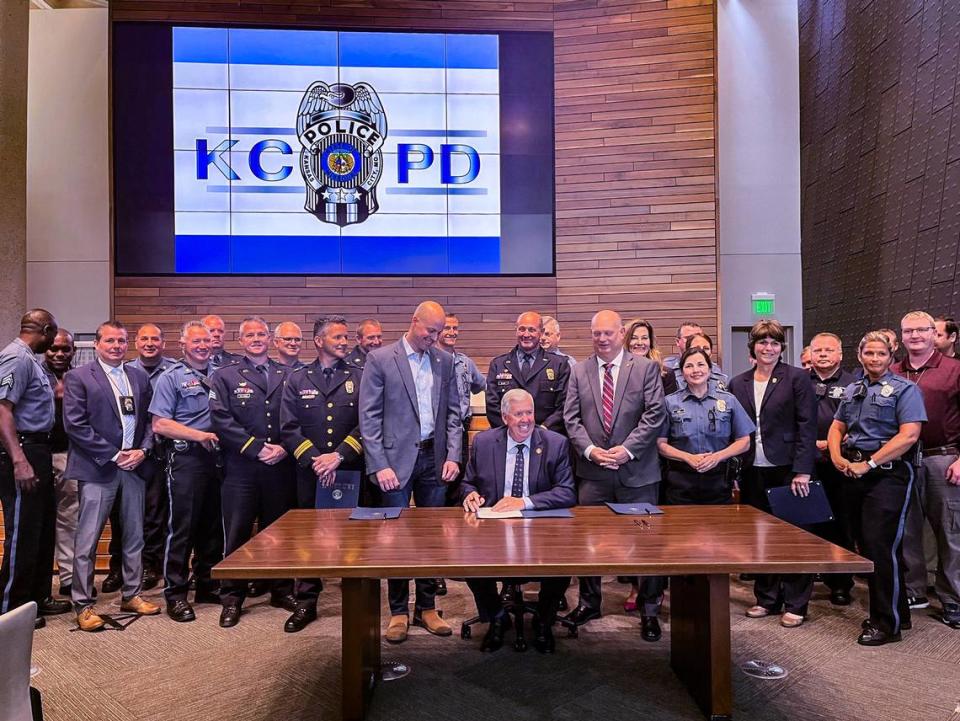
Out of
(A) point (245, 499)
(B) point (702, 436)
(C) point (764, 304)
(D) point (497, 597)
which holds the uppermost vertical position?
(C) point (764, 304)

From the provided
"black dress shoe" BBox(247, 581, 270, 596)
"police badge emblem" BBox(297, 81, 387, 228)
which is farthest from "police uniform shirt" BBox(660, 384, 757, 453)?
"police badge emblem" BBox(297, 81, 387, 228)

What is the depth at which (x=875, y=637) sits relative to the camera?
10.8 ft

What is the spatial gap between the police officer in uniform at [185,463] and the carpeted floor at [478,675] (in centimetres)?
25

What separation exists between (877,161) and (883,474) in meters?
3.71

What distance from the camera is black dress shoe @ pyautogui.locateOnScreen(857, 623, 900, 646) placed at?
10.7 ft

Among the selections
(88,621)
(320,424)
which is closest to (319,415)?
(320,424)

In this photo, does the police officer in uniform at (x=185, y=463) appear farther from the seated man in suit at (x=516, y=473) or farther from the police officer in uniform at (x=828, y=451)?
the police officer in uniform at (x=828, y=451)

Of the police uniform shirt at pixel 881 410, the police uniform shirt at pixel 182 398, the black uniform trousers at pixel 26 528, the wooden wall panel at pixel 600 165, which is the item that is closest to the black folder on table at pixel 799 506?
the police uniform shirt at pixel 881 410

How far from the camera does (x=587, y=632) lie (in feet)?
11.4

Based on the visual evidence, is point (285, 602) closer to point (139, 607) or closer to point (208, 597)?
point (208, 597)

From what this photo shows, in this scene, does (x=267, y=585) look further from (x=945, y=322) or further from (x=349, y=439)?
(x=945, y=322)

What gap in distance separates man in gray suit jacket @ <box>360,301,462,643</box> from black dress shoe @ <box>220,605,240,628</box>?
35.0 inches

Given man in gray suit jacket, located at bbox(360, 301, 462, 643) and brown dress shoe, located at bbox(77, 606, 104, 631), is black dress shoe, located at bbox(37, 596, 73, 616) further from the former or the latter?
man in gray suit jacket, located at bbox(360, 301, 462, 643)

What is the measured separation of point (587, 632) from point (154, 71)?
714 centimetres
